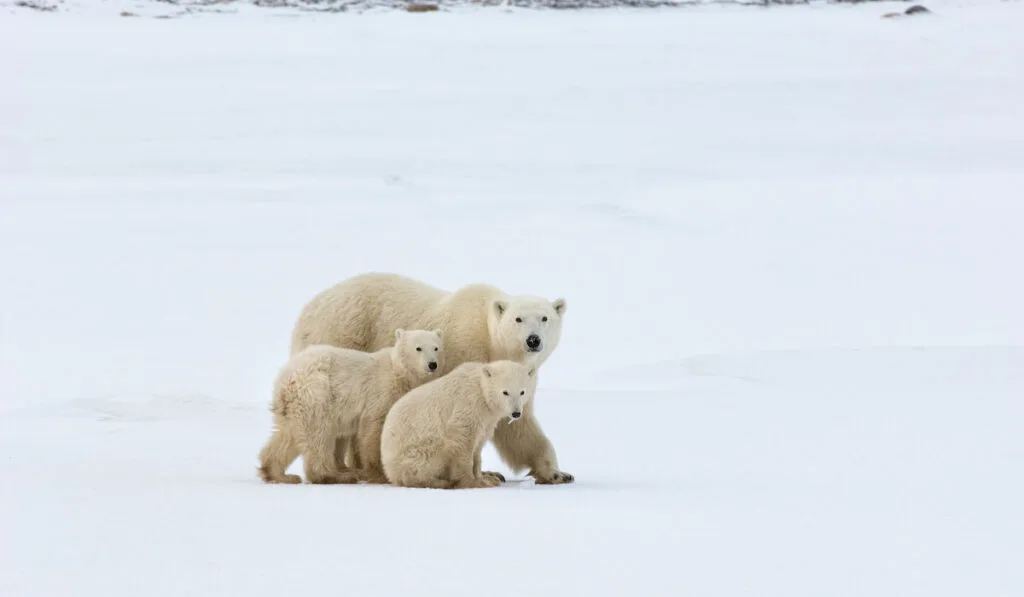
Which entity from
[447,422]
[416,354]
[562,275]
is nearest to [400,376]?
[416,354]

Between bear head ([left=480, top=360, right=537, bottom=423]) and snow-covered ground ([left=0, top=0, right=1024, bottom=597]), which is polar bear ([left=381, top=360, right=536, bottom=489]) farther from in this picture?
snow-covered ground ([left=0, top=0, right=1024, bottom=597])

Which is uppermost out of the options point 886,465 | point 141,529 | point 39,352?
point 141,529

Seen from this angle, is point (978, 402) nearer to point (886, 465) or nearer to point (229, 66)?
point (886, 465)

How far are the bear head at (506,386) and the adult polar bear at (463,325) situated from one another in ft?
1.15

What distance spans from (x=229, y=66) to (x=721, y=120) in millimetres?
10111

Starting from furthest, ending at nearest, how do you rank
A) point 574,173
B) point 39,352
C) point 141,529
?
point 574,173
point 39,352
point 141,529

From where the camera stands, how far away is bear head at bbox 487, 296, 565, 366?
703 centimetres

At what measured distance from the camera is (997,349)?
12.1 meters

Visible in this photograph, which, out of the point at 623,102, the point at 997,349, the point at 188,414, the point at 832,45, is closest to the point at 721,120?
the point at 623,102

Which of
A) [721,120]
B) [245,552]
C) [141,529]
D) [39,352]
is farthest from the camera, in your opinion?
[721,120]

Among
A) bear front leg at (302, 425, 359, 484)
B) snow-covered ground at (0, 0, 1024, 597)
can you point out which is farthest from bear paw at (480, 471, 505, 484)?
bear front leg at (302, 425, 359, 484)

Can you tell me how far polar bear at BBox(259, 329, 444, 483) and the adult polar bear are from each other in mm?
324

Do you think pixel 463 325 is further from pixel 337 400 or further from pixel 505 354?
pixel 337 400

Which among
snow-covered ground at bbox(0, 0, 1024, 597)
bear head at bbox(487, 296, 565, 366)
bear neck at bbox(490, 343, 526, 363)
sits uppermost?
bear head at bbox(487, 296, 565, 366)
